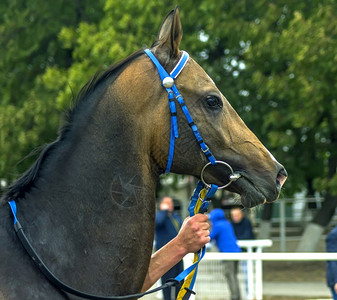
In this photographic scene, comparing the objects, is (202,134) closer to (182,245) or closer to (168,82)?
(168,82)

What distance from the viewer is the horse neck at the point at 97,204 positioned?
7.97 feet

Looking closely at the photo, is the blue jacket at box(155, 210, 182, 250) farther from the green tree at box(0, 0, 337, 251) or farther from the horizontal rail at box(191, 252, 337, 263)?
the green tree at box(0, 0, 337, 251)

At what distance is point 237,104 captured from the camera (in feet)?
45.2

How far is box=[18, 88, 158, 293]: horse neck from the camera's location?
243cm

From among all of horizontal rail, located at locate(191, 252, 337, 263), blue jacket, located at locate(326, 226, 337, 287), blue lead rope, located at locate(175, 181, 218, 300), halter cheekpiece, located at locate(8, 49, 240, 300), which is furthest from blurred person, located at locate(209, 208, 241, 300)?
halter cheekpiece, located at locate(8, 49, 240, 300)

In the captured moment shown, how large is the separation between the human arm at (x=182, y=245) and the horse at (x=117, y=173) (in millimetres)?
268

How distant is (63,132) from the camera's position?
103 inches

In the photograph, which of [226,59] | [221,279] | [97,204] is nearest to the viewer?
[97,204]

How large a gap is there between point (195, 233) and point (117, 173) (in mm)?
563

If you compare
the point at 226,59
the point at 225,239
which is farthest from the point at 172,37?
the point at 226,59

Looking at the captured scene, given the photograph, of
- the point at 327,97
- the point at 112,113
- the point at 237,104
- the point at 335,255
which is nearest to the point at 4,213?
the point at 112,113

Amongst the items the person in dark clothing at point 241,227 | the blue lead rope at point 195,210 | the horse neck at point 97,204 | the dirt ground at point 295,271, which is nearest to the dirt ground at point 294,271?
the dirt ground at point 295,271

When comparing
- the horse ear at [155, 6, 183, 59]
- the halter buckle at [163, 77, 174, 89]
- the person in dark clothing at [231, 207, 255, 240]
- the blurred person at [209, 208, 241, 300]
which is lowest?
the person in dark clothing at [231, 207, 255, 240]

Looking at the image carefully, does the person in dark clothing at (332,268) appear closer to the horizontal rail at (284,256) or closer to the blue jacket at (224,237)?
the horizontal rail at (284,256)
